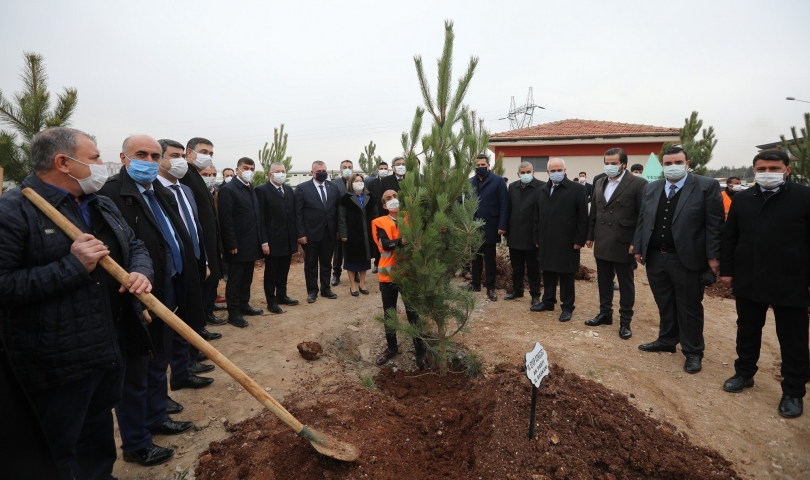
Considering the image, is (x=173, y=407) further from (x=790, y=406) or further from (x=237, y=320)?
(x=790, y=406)

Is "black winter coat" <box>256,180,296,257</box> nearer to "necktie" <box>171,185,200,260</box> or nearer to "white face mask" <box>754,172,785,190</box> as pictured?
"necktie" <box>171,185,200,260</box>

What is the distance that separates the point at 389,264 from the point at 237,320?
8.73 ft

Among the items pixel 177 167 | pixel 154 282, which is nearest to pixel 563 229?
pixel 177 167

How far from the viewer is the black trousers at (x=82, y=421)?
2023mm

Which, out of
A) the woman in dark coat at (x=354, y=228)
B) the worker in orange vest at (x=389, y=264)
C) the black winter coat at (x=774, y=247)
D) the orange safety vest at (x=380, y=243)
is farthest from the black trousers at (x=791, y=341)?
the woman in dark coat at (x=354, y=228)

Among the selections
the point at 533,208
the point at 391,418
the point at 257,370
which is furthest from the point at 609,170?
the point at 257,370

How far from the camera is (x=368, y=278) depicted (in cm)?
865

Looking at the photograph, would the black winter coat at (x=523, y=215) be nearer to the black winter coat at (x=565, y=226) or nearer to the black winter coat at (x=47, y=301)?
the black winter coat at (x=565, y=226)

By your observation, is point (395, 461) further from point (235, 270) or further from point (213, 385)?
point (235, 270)

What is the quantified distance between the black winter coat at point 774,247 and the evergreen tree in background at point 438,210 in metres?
2.36

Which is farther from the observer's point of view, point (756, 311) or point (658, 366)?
point (658, 366)

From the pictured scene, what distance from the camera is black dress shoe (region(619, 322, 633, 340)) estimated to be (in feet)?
16.4

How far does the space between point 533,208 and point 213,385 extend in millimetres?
4725

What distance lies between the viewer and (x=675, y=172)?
4371 mm
